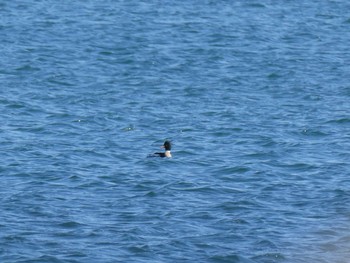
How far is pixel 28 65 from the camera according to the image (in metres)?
48.9

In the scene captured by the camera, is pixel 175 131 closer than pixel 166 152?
No

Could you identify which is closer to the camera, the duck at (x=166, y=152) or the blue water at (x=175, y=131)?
the blue water at (x=175, y=131)

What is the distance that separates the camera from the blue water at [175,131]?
27.3m

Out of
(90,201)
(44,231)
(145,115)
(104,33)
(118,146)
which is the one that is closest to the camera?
(44,231)

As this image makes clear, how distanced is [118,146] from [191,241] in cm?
1025

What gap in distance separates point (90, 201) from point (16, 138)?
788 cm

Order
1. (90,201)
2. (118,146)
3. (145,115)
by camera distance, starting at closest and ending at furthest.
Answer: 1. (90,201)
2. (118,146)
3. (145,115)

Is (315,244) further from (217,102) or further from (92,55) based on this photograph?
(92,55)

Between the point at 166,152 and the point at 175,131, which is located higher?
the point at 166,152

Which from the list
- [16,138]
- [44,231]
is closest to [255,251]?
[44,231]

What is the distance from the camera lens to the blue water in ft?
89.7

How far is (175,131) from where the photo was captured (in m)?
38.7

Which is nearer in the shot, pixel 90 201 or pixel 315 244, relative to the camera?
pixel 315 244

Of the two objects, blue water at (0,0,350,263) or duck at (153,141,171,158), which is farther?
duck at (153,141,171,158)
